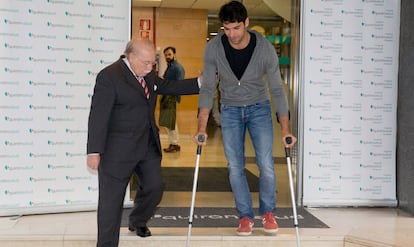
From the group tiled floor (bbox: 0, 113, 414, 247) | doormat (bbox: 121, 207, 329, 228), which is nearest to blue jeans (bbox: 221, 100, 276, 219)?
tiled floor (bbox: 0, 113, 414, 247)

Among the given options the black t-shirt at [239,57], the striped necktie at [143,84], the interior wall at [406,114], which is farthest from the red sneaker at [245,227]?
the interior wall at [406,114]

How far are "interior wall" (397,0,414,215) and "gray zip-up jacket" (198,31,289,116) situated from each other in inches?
66.7

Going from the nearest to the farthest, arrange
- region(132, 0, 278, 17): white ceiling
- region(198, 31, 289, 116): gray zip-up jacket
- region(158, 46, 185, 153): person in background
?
region(198, 31, 289, 116): gray zip-up jacket < region(132, 0, 278, 17): white ceiling < region(158, 46, 185, 153): person in background

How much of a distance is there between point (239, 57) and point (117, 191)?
1283 mm

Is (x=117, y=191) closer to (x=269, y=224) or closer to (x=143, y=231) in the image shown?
(x=143, y=231)

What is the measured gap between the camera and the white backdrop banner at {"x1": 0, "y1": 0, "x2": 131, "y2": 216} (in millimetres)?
4707

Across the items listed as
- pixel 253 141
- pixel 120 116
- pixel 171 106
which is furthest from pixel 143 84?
pixel 171 106

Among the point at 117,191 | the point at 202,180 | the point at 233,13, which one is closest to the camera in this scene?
the point at 117,191

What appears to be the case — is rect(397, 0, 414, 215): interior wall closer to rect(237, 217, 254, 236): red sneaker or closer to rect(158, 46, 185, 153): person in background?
rect(237, 217, 254, 236): red sneaker

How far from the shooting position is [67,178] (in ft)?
16.1

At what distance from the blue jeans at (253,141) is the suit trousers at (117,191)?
1.89ft

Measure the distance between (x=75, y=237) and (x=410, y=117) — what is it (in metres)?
3.14

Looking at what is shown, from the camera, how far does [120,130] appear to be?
3.67 metres

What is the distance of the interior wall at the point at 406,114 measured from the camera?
509cm
